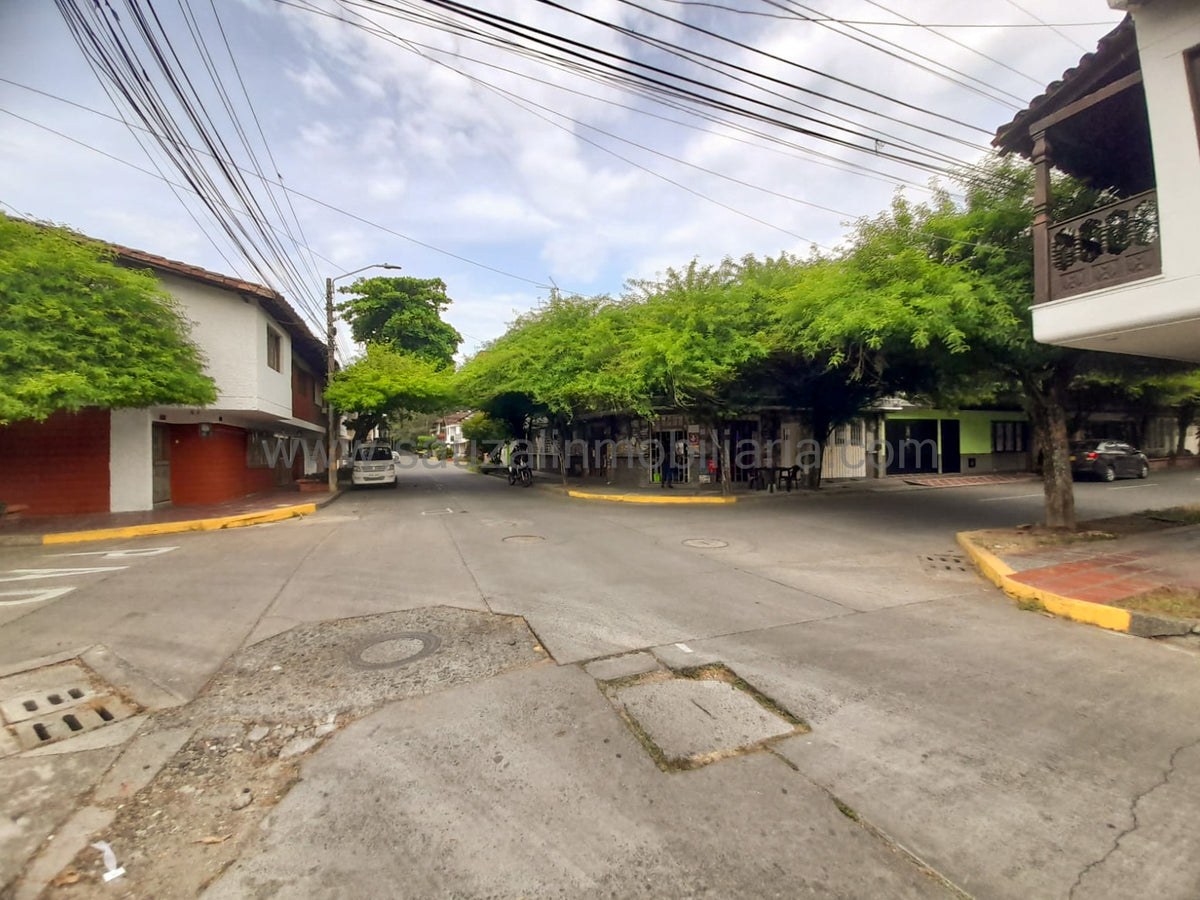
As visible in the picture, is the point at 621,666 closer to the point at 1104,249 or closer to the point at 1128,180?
the point at 1104,249

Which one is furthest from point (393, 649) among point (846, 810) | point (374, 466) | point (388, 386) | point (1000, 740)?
point (374, 466)

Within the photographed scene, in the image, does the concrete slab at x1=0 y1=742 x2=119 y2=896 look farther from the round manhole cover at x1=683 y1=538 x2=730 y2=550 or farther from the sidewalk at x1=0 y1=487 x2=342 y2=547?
the sidewalk at x1=0 y1=487 x2=342 y2=547

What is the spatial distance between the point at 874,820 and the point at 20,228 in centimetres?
1489

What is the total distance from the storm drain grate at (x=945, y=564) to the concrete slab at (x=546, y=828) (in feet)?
18.8

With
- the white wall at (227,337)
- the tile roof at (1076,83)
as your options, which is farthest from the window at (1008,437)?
the white wall at (227,337)

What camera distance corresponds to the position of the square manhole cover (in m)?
3.09

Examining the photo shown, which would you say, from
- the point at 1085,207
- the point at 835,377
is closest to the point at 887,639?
the point at 1085,207

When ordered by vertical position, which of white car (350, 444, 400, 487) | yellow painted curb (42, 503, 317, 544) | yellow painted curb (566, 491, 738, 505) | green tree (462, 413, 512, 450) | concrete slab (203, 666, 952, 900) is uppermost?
green tree (462, 413, 512, 450)

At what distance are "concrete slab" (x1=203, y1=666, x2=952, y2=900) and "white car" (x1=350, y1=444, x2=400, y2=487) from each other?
1891 cm

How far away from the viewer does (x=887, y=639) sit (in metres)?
4.78

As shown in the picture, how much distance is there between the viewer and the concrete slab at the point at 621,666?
4.05 m

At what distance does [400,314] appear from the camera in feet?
108

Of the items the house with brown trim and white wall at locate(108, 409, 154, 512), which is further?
white wall at locate(108, 409, 154, 512)

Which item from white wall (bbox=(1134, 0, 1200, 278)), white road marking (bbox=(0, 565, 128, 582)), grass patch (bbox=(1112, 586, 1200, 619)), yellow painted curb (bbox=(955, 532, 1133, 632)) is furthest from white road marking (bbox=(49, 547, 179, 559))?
white wall (bbox=(1134, 0, 1200, 278))
